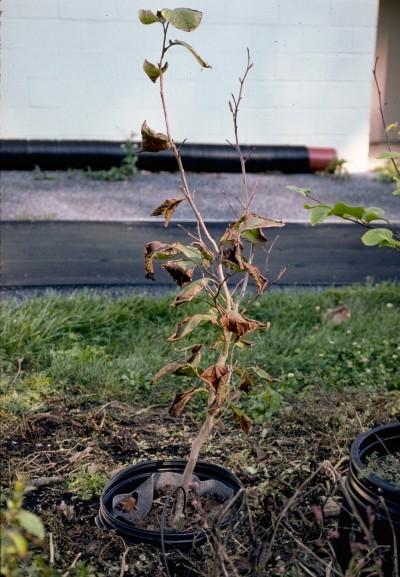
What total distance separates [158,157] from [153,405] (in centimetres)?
639

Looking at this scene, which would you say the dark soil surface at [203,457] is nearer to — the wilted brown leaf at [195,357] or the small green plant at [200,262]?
the small green plant at [200,262]

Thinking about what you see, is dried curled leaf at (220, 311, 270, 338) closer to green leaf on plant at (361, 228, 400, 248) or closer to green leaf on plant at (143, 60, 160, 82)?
green leaf on plant at (361, 228, 400, 248)

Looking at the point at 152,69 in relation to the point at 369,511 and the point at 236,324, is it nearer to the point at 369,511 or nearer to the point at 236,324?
the point at 236,324

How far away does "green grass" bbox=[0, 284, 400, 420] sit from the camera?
12.0 ft

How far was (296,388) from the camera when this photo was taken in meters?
3.74

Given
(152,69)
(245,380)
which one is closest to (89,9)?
(152,69)

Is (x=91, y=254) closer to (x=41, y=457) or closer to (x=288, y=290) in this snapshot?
(x=288, y=290)

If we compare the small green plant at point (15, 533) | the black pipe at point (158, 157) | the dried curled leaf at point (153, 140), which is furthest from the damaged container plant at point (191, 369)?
the black pipe at point (158, 157)

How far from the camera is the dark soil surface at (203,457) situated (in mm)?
2439

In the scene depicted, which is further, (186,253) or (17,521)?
(186,253)

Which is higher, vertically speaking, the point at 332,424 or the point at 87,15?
the point at 87,15

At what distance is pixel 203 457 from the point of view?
312 cm

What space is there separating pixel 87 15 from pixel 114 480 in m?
7.72

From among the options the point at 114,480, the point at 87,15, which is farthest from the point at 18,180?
the point at 114,480
